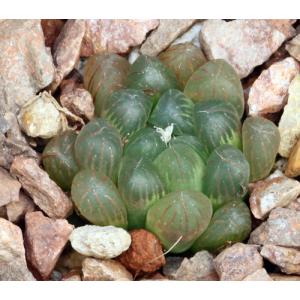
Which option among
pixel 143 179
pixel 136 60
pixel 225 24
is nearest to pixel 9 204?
pixel 143 179

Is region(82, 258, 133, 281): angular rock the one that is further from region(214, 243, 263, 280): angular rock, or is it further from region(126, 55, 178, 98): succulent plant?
region(126, 55, 178, 98): succulent plant

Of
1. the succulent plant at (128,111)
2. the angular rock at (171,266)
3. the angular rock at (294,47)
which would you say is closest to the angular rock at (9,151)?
the succulent plant at (128,111)

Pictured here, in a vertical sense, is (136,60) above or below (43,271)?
above

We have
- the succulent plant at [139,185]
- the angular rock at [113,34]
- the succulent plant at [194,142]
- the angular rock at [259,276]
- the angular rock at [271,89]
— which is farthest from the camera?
the angular rock at [113,34]

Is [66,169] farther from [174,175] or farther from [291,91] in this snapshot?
[291,91]

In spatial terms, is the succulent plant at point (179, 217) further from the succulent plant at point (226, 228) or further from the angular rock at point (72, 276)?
the angular rock at point (72, 276)

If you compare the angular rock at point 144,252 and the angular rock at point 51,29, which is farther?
the angular rock at point 51,29

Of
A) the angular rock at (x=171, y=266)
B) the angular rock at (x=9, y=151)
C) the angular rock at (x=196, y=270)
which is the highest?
the angular rock at (x=9, y=151)

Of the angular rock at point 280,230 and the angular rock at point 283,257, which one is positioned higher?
the angular rock at point 280,230
